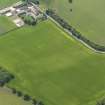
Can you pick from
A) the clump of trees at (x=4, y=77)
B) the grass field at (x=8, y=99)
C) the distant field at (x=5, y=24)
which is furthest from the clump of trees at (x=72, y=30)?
the grass field at (x=8, y=99)

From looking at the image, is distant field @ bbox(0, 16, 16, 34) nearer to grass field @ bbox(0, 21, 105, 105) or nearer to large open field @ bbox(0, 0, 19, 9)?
grass field @ bbox(0, 21, 105, 105)

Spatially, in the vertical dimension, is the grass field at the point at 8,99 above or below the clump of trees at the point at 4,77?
below

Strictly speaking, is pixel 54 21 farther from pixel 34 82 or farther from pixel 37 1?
pixel 34 82

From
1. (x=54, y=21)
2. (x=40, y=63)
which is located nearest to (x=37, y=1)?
(x=54, y=21)

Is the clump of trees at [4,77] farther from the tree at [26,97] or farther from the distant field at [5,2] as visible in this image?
the distant field at [5,2]

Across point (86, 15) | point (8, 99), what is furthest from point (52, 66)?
point (86, 15)

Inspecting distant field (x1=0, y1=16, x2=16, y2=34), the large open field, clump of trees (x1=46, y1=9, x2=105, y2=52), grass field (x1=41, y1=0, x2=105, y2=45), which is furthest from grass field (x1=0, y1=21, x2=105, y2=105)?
the large open field
